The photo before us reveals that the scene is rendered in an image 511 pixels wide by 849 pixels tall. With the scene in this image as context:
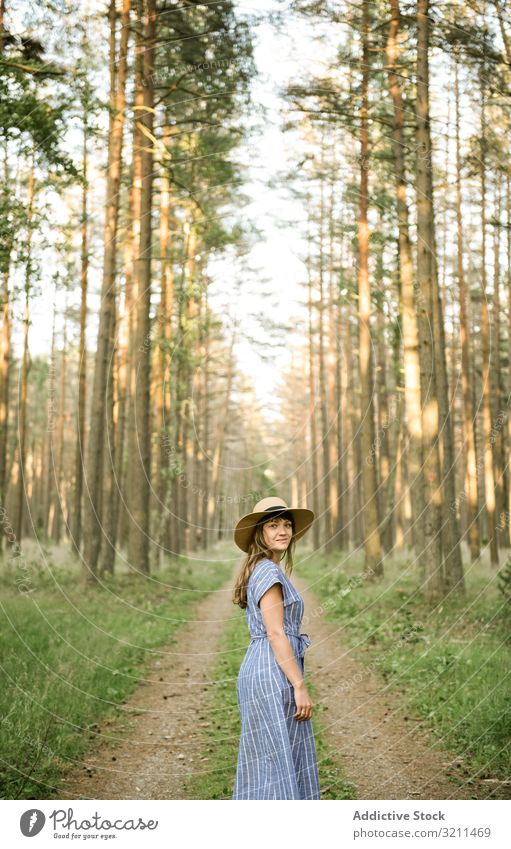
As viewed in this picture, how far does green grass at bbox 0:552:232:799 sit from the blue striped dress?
197 cm

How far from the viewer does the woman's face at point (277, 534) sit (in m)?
4.36

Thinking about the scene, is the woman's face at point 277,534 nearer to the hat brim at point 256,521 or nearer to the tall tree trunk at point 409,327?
the hat brim at point 256,521

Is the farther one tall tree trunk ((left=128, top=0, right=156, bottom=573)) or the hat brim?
tall tree trunk ((left=128, top=0, right=156, bottom=573))

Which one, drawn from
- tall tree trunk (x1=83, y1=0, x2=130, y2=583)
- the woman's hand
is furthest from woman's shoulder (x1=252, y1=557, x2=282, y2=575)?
tall tree trunk (x1=83, y1=0, x2=130, y2=583)

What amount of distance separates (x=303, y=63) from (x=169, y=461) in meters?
13.0

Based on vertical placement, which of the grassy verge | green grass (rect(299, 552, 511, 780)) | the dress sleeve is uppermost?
the dress sleeve

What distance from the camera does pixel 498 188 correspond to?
45.5ft

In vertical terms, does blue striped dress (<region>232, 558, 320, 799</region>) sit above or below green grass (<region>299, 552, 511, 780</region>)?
above

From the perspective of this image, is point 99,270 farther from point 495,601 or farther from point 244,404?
point 244,404

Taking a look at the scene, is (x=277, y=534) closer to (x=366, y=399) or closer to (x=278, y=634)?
(x=278, y=634)

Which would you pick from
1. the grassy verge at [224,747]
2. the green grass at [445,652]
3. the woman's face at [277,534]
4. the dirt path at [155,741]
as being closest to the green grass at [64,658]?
the dirt path at [155,741]

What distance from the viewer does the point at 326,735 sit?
722 cm

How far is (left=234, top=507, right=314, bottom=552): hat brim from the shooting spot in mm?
4414

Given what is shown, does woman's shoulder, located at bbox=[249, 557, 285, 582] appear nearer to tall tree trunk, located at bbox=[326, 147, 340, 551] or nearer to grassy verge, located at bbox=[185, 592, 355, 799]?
grassy verge, located at bbox=[185, 592, 355, 799]
